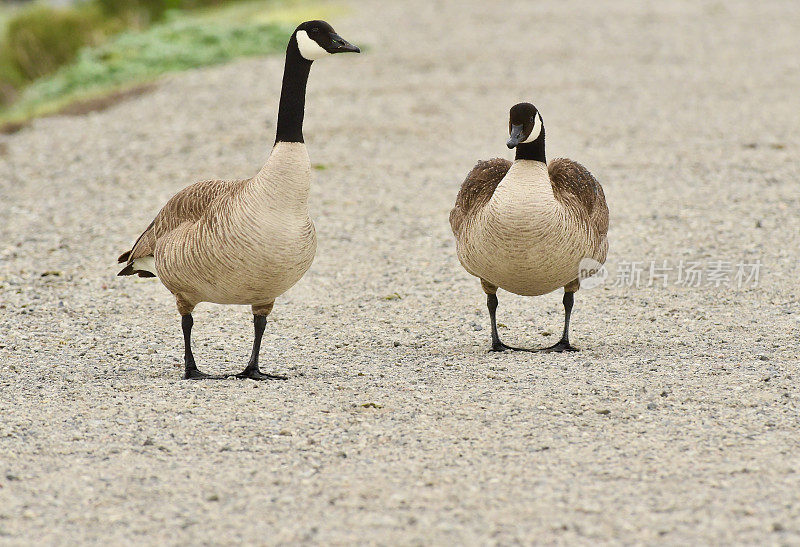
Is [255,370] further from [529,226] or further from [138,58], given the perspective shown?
[138,58]

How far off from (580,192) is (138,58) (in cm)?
1471

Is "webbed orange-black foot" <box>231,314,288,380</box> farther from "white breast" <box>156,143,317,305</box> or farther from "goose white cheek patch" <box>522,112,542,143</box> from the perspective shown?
"goose white cheek patch" <box>522,112,542,143</box>

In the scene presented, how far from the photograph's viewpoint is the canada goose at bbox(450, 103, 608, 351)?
23.0 feet

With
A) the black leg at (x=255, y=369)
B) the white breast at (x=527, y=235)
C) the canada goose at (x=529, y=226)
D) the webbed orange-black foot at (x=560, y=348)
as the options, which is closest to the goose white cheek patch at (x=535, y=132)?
the canada goose at (x=529, y=226)

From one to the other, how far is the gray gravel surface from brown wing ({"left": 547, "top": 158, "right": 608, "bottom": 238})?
954 millimetres

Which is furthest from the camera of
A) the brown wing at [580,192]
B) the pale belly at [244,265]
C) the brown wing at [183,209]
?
the brown wing at [580,192]

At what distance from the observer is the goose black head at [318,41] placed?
262 inches

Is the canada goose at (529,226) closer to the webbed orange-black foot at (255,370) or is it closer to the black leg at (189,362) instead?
the webbed orange-black foot at (255,370)

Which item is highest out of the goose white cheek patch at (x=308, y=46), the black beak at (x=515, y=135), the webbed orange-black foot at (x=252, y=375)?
the goose white cheek patch at (x=308, y=46)

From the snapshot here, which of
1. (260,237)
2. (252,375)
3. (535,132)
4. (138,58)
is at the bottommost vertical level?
(252,375)

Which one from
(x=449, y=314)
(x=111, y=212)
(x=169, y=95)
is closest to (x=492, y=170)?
(x=449, y=314)

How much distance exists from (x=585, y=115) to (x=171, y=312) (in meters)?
9.19

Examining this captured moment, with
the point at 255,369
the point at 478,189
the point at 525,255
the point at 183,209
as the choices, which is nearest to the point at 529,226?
the point at 525,255

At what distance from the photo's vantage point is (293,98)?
6.78 meters
